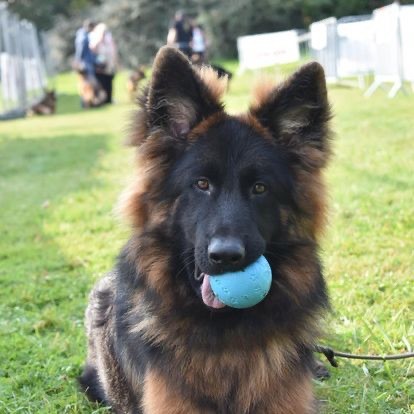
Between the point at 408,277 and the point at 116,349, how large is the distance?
3158 millimetres

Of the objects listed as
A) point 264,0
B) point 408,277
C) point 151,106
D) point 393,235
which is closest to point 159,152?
point 151,106

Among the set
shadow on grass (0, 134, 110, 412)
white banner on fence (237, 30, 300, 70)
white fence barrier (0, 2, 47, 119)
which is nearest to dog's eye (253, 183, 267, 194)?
shadow on grass (0, 134, 110, 412)

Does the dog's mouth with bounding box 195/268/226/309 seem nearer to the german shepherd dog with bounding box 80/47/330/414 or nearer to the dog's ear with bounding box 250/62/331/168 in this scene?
the german shepherd dog with bounding box 80/47/330/414

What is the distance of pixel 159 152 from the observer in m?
3.83

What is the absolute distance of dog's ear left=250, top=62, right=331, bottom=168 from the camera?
3.80 m

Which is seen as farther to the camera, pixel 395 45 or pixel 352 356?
pixel 395 45

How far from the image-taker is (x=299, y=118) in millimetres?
3861

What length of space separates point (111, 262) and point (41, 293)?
1.02 m

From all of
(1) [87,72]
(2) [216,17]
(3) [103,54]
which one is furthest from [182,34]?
(2) [216,17]

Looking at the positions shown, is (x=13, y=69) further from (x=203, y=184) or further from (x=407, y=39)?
(x=203, y=184)

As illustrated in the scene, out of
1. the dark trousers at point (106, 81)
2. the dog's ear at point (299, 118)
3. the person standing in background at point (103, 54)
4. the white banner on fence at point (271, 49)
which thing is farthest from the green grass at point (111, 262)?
the white banner on fence at point (271, 49)

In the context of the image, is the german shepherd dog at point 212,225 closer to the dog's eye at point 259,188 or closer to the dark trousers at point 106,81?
the dog's eye at point 259,188

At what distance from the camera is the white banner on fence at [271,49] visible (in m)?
29.0

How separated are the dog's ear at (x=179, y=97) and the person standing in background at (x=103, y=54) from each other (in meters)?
22.6
